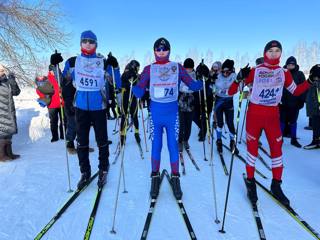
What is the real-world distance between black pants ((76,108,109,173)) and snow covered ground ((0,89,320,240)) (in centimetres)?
42

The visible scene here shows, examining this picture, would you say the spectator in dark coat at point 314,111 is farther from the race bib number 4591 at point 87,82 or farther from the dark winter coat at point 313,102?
the race bib number 4591 at point 87,82

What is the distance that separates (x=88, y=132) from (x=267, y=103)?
9.67 ft

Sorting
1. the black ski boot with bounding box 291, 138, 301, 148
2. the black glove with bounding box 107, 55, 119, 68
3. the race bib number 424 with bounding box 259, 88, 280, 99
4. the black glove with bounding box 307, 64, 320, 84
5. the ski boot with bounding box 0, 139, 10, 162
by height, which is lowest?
the black ski boot with bounding box 291, 138, 301, 148

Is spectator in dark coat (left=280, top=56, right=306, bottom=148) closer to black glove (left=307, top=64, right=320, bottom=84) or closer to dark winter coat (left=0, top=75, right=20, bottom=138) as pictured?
black glove (left=307, top=64, right=320, bottom=84)

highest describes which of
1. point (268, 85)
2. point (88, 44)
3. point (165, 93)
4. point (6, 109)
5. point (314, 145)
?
point (88, 44)

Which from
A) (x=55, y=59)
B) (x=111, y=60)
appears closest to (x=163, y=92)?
(x=111, y=60)

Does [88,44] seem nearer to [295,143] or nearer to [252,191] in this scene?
[252,191]

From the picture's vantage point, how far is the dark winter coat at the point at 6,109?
6.15 m

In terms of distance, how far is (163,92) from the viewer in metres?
4.60

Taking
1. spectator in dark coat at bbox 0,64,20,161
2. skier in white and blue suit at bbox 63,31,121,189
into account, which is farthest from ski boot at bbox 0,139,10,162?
skier in white and blue suit at bbox 63,31,121,189

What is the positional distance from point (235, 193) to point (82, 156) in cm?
263

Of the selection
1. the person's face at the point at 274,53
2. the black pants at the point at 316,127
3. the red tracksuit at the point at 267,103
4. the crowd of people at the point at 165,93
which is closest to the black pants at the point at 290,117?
the black pants at the point at 316,127

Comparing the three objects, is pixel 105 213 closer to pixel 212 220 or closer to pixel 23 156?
pixel 212 220

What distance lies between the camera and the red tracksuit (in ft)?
14.1
